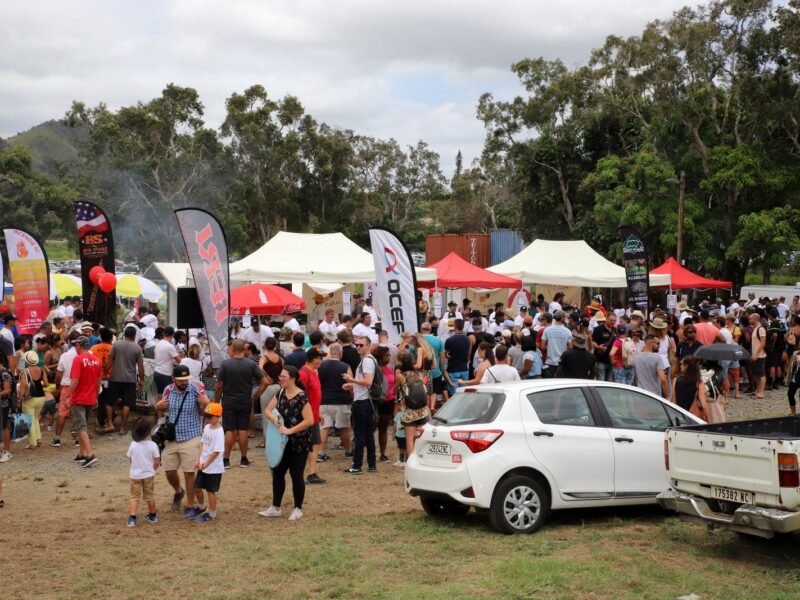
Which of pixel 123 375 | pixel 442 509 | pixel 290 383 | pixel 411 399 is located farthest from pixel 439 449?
pixel 123 375

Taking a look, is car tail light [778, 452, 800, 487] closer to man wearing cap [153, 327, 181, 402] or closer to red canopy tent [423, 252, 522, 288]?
man wearing cap [153, 327, 181, 402]

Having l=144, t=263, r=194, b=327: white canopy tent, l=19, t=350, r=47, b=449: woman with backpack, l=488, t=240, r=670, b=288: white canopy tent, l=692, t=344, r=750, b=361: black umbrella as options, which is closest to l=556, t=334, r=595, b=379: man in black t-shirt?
l=692, t=344, r=750, b=361: black umbrella

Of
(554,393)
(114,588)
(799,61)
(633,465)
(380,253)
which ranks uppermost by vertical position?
(799,61)

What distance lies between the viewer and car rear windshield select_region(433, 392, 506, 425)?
26.3ft

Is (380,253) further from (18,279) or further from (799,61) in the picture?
(799,61)

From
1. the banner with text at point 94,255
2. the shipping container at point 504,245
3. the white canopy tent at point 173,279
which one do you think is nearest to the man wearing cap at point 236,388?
the banner with text at point 94,255

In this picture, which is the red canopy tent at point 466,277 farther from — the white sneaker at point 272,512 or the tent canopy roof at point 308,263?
the white sneaker at point 272,512

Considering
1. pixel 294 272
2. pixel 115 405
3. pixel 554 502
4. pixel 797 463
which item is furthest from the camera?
pixel 294 272

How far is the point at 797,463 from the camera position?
638 centimetres

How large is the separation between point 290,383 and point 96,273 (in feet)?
33.7

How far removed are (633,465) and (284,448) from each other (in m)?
3.34

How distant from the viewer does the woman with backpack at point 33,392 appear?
12.7 meters

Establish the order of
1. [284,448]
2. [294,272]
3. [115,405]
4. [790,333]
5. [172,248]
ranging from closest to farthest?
[284,448] → [115,405] → [790,333] → [294,272] → [172,248]

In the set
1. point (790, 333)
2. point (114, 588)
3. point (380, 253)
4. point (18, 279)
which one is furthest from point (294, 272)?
point (114, 588)
